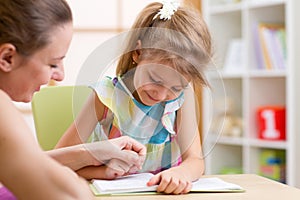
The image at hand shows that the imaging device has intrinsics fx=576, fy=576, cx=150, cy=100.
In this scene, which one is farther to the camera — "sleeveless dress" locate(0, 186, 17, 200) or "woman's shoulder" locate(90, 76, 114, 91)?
A: "woman's shoulder" locate(90, 76, 114, 91)

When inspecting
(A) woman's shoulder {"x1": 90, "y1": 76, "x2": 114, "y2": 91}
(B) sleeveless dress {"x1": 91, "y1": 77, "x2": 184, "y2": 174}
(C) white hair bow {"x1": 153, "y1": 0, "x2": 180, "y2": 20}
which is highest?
(C) white hair bow {"x1": 153, "y1": 0, "x2": 180, "y2": 20}

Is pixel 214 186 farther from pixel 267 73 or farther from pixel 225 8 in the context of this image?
pixel 225 8

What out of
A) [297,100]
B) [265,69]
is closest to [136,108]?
[297,100]

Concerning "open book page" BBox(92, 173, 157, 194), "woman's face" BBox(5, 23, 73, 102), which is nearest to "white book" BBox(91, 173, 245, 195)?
"open book page" BBox(92, 173, 157, 194)

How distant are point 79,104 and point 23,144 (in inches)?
21.4

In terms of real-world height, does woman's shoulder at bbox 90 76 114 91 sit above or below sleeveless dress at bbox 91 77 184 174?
above

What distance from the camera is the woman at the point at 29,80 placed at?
66 centimetres

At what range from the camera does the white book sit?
1.10m

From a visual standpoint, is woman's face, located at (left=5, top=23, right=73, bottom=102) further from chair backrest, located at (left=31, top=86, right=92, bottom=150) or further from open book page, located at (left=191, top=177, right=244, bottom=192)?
chair backrest, located at (left=31, top=86, right=92, bottom=150)

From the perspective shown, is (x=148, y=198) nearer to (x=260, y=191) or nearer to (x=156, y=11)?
(x=260, y=191)

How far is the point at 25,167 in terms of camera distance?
0.66m

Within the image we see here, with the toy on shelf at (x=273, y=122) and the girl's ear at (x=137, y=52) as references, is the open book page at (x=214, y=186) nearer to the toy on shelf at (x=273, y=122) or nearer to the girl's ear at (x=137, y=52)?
the girl's ear at (x=137, y=52)

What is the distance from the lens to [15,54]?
817 millimetres

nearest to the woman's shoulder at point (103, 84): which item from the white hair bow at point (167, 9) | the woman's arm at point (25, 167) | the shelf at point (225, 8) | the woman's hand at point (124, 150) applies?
the woman's hand at point (124, 150)
